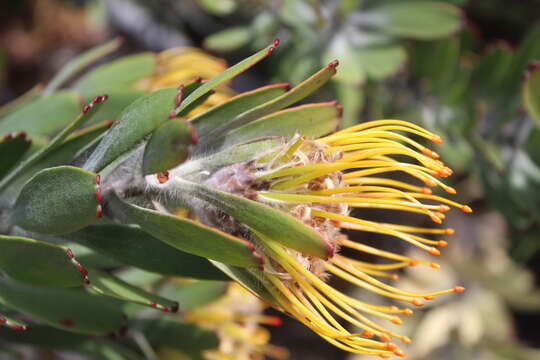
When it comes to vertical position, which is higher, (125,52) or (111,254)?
(111,254)

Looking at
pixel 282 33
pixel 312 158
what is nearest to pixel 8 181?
pixel 312 158

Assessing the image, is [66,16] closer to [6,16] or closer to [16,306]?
[6,16]

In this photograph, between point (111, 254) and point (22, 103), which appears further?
point (22, 103)

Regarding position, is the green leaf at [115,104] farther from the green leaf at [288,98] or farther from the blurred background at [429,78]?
the blurred background at [429,78]

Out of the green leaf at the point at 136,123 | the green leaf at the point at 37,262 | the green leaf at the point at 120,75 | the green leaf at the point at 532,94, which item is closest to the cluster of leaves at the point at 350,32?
the green leaf at the point at 532,94

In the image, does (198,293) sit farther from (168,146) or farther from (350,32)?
(350,32)

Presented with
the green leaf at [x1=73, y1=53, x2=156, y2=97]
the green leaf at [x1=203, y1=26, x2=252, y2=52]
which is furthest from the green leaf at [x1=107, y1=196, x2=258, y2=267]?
the green leaf at [x1=203, y1=26, x2=252, y2=52]

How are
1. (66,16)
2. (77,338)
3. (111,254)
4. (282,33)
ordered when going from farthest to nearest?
(66,16)
(282,33)
(77,338)
(111,254)
